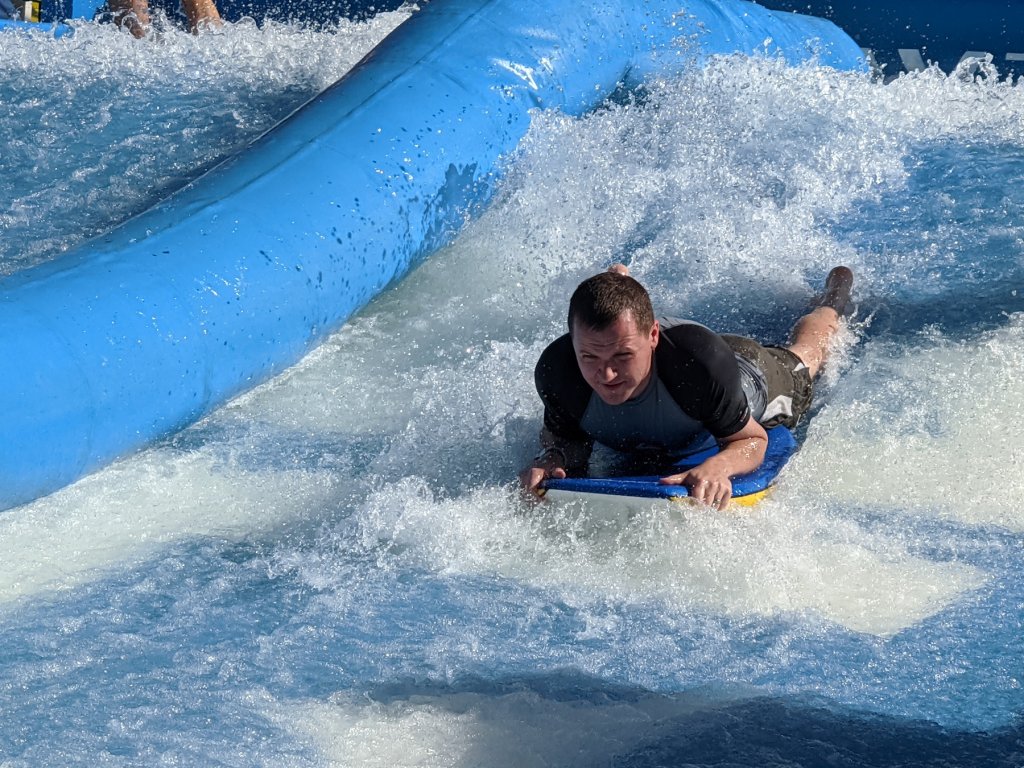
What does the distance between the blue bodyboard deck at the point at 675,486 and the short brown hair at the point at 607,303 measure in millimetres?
341

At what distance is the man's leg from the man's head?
956 mm

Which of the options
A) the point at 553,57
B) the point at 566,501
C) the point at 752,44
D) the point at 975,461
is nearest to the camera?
the point at 566,501

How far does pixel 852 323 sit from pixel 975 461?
82 cm

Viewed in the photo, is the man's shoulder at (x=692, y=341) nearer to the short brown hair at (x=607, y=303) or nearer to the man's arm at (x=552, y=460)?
the short brown hair at (x=607, y=303)

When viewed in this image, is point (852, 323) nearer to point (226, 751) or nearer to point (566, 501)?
point (566, 501)

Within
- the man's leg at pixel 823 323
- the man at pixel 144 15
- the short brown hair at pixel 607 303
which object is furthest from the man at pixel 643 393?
the man at pixel 144 15

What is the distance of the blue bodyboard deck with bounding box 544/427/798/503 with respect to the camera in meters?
2.64

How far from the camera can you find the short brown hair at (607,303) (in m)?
2.61

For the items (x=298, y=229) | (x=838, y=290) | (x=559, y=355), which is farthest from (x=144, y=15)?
(x=559, y=355)

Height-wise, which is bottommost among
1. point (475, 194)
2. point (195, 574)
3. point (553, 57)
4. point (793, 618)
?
point (195, 574)

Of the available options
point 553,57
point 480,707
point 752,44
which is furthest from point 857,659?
point 752,44

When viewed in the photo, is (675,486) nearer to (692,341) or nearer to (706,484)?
(706,484)

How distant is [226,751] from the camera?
2242 millimetres

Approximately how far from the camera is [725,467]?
2.74 meters
